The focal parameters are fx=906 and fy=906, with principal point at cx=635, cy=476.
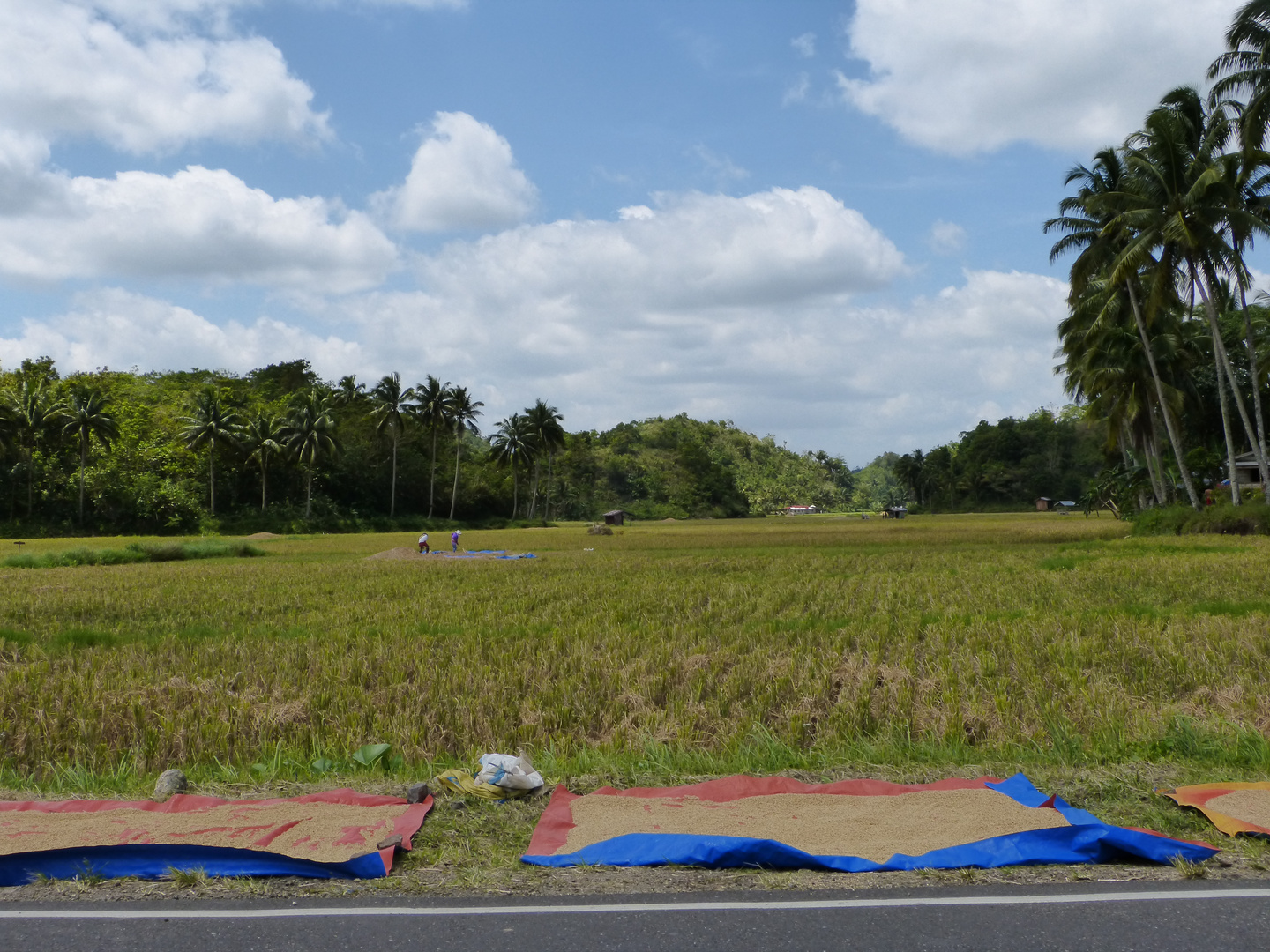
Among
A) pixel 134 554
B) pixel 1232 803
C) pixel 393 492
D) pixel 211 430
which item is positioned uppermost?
pixel 211 430

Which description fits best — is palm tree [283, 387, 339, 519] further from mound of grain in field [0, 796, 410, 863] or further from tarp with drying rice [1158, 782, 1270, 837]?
tarp with drying rice [1158, 782, 1270, 837]

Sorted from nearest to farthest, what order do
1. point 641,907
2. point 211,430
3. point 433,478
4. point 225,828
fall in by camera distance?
point 641,907 → point 225,828 → point 211,430 → point 433,478

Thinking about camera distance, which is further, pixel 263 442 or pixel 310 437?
pixel 310 437

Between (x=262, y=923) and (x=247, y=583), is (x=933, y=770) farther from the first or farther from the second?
(x=247, y=583)

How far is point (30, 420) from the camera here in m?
53.3

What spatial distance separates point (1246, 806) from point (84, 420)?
198 feet

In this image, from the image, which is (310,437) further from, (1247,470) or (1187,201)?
(1247,470)

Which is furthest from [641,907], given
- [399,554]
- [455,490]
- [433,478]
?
[455,490]

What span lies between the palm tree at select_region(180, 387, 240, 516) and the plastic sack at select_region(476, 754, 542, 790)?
5781 centimetres

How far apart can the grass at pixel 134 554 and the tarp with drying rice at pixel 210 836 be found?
2693cm

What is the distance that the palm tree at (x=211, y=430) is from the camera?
193 feet

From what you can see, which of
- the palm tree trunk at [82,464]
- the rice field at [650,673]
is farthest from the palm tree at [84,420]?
the rice field at [650,673]

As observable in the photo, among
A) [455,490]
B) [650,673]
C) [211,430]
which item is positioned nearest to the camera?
[650,673]

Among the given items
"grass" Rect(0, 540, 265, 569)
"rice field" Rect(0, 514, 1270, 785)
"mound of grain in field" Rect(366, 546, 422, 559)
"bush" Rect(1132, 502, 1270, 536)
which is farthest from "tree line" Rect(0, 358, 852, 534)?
"bush" Rect(1132, 502, 1270, 536)
